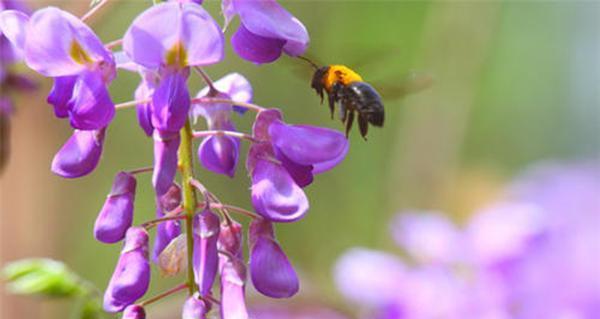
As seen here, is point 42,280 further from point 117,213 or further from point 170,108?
point 170,108

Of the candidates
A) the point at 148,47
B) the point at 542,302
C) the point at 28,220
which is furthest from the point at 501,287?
the point at 148,47

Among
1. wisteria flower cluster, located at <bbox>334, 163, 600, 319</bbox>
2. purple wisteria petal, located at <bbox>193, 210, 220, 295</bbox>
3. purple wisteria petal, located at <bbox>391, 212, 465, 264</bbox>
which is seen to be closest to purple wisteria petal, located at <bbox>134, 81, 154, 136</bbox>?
purple wisteria petal, located at <bbox>193, 210, 220, 295</bbox>

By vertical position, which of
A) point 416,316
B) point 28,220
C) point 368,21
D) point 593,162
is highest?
point 368,21

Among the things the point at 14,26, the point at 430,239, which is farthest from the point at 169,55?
the point at 430,239

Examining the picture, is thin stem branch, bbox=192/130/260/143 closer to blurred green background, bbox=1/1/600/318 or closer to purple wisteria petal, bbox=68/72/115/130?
purple wisteria petal, bbox=68/72/115/130

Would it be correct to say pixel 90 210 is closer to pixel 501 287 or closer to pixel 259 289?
pixel 501 287

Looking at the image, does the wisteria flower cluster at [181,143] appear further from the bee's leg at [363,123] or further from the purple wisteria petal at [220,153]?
the bee's leg at [363,123]
